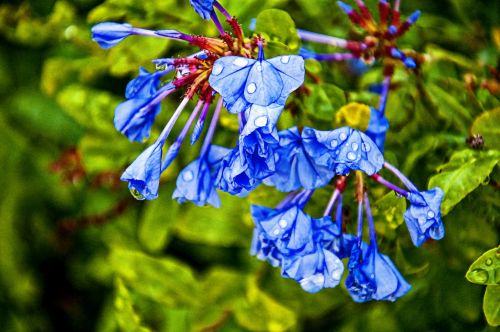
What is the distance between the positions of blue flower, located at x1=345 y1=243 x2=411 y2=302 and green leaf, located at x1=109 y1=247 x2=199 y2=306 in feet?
2.12

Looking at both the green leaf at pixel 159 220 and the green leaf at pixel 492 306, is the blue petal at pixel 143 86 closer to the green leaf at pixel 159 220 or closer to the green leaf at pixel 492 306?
the green leaf at pixel 159 220

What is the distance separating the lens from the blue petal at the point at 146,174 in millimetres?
1035

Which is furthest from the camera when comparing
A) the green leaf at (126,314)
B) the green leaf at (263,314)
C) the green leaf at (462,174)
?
the green leaf at (263,314)

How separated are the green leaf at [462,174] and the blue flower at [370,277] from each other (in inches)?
6.0

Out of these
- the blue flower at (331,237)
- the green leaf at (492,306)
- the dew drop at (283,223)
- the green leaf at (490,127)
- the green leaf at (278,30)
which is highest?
the green leaf at (278,30)

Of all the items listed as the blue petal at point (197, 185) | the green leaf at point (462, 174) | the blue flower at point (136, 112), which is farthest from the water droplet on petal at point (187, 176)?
the green leaf at point (462, 174)

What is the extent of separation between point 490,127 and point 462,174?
0.15 meters

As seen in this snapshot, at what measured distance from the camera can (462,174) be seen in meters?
1.13

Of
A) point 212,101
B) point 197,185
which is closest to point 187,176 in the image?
point 197,185

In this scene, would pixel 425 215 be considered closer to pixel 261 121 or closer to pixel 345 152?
pixel 345 152

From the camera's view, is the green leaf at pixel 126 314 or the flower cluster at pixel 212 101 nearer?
the flower cluster at pixel 212 101

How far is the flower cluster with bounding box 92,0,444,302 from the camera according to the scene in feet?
3.04

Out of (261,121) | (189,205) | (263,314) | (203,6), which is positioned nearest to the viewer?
(261,121)

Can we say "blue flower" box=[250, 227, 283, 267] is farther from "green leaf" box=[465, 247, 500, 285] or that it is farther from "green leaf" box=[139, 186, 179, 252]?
"green leaf" box=[139, 186, 179, 252]
